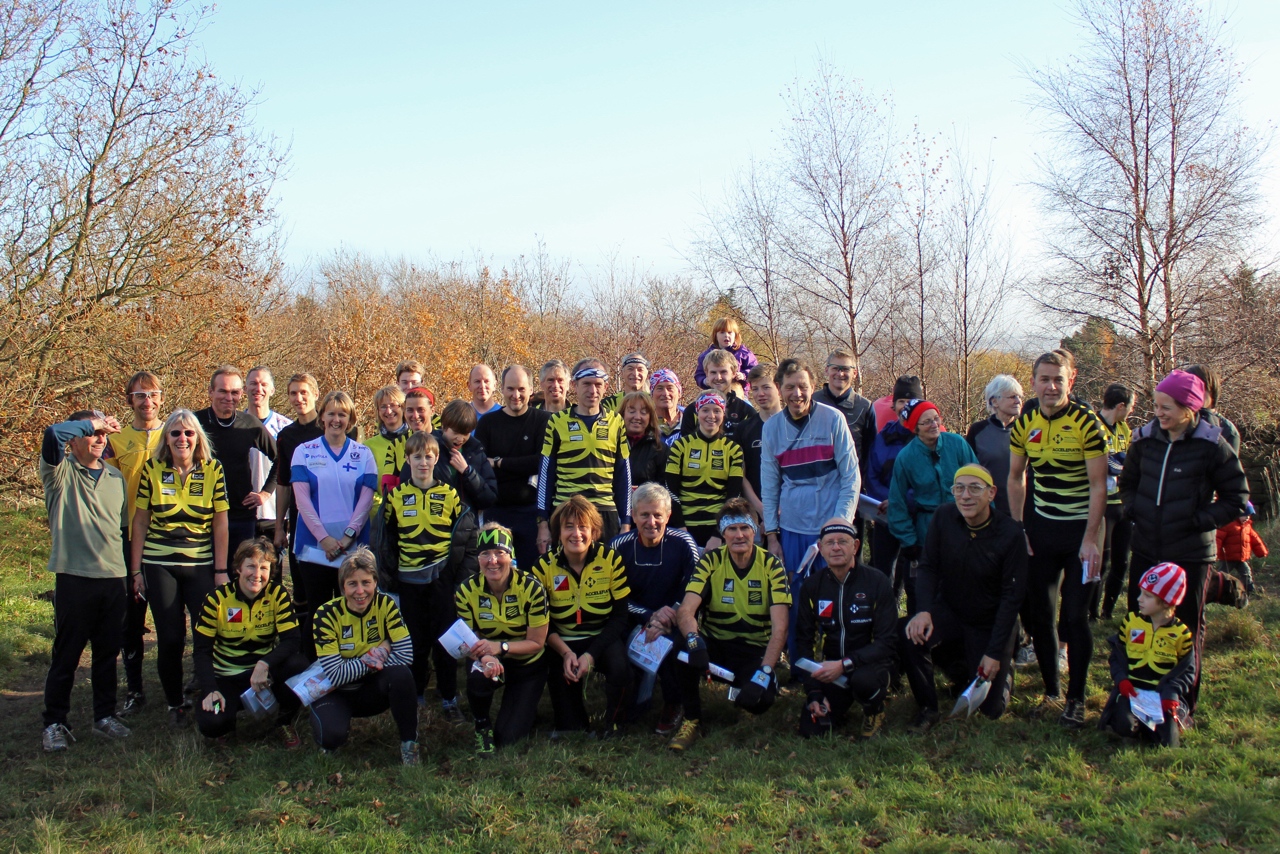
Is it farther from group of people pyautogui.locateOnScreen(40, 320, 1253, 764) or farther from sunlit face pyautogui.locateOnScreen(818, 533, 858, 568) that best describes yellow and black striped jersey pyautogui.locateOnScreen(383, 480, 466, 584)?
sunlit face pyautogui.locateOnScreen(818, 533, 858, 568)

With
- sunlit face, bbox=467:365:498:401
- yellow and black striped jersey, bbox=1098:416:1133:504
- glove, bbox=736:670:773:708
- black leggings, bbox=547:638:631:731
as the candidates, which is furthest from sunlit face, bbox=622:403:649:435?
yellow and black striped jersey, bbox=1098:416:1133:504

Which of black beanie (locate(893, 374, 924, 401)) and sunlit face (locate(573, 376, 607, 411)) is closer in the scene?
sunlit face (locate(573, 376, 607, 411))

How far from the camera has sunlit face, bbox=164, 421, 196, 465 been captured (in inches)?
203

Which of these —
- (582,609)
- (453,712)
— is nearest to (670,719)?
(582,609)

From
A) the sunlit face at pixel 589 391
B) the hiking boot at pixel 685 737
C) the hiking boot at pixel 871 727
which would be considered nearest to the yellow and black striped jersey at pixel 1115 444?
the hiking boot at pixel 871 727

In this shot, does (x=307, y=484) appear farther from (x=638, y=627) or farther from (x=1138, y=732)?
(x=1138, y=732)

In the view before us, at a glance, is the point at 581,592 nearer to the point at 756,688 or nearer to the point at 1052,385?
the point at 756,688

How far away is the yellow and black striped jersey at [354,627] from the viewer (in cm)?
482

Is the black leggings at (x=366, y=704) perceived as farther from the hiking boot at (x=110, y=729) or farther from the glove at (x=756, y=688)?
the glove at (x=756, y=688)

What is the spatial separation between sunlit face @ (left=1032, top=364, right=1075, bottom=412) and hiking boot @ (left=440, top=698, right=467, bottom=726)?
400 cm

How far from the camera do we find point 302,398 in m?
5.86

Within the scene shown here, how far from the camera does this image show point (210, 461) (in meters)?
5.34

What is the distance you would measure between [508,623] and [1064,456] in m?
3.38

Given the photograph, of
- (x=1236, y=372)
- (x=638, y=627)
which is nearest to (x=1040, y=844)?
(x=638, y=627)
